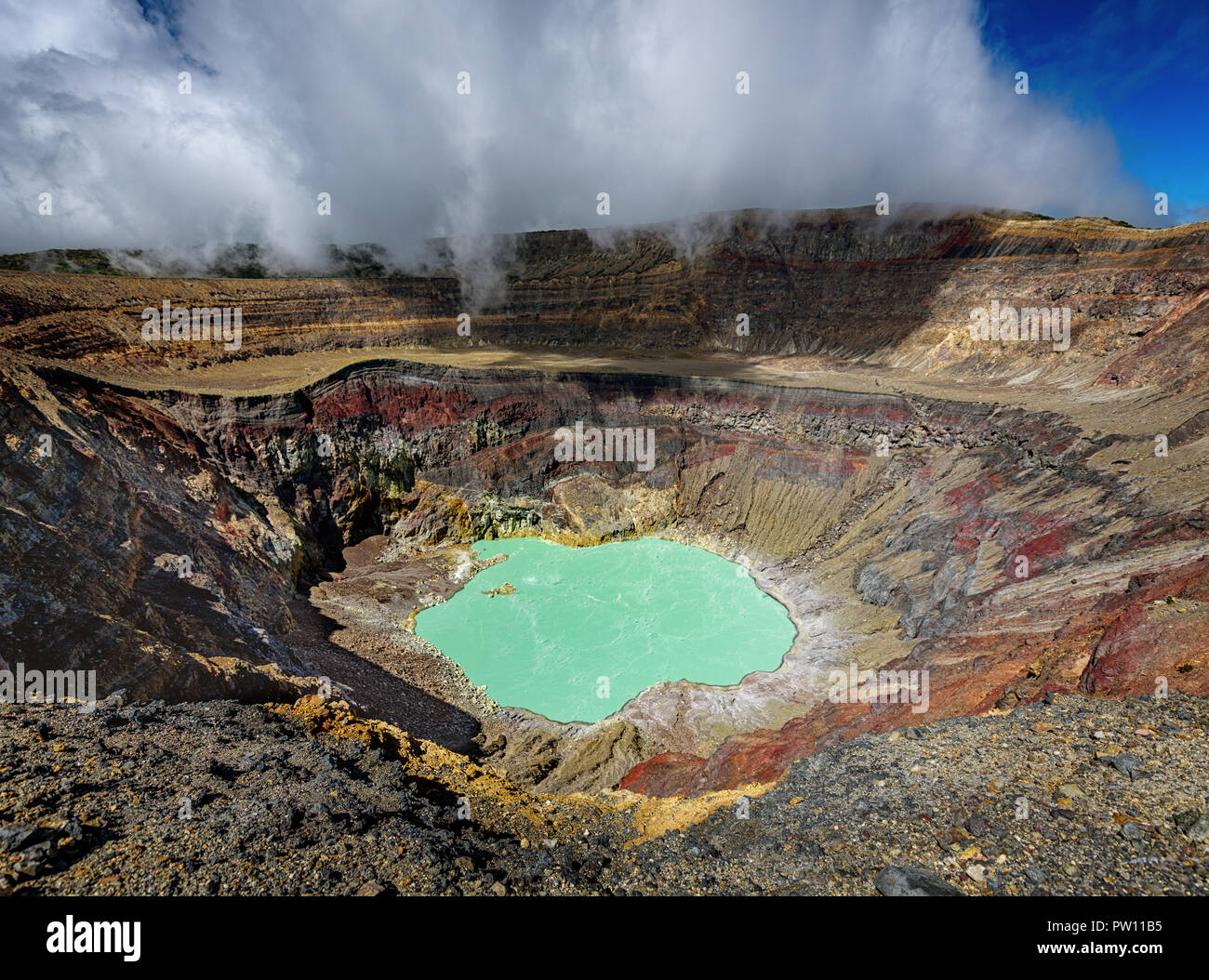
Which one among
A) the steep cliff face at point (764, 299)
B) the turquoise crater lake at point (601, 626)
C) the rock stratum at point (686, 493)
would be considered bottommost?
the turquoise crater lake at point (601, 626)

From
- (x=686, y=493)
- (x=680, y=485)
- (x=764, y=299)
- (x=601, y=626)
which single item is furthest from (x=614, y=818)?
(x=764, y=299)

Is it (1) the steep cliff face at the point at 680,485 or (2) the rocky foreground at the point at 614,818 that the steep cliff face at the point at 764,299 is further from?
(2) the rocky foreground at the point at 614,818

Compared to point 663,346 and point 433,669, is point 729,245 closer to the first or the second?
point 663,346

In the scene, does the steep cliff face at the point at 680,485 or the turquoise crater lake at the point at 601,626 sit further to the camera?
the turquoise crater lake at the point at 601,626

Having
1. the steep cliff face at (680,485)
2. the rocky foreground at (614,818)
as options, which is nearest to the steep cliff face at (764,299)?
the steep cliff face at (680,485)

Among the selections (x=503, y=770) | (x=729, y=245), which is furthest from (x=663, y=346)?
(x=503, y=770)

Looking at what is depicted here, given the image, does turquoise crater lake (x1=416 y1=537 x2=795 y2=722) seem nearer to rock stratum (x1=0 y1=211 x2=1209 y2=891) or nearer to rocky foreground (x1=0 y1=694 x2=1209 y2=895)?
rock stratum (x1=0 y1=211 x2=1209 y2=891)

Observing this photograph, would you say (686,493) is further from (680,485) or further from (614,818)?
(614,818)

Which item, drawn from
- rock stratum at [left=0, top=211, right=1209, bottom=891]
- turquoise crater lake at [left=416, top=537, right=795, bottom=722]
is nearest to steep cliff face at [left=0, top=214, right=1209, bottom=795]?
rock stratum at [left=0, top=211, right=1209, bottom=891]
